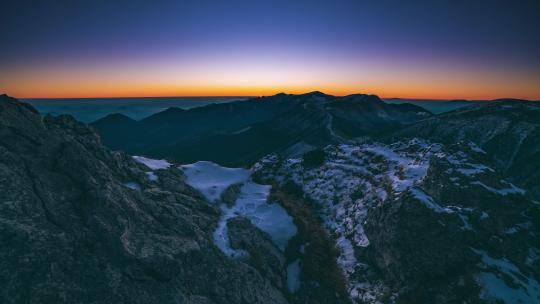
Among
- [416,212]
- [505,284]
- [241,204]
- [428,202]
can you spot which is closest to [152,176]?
[241,204]

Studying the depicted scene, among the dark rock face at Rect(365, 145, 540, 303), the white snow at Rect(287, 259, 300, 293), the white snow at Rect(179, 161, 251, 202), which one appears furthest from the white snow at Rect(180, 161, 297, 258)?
the dark rock face at Rect(365, 145, 540, 303)

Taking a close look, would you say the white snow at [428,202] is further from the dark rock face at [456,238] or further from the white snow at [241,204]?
the white snow at [241,204]

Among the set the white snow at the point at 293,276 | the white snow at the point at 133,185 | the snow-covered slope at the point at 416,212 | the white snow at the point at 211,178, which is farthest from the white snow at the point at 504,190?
the white snow at the point at 133,185

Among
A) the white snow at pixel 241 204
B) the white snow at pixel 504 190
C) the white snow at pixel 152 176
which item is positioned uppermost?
the white snow at pixel 504 190

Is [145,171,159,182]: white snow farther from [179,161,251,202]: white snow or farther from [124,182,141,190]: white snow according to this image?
[179,161,251,202]: white snow

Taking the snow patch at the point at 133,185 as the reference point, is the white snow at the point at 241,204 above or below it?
below

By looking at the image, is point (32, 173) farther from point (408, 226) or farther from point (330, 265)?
point (408, 226)

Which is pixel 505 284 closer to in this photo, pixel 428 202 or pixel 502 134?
pixel 428 202
